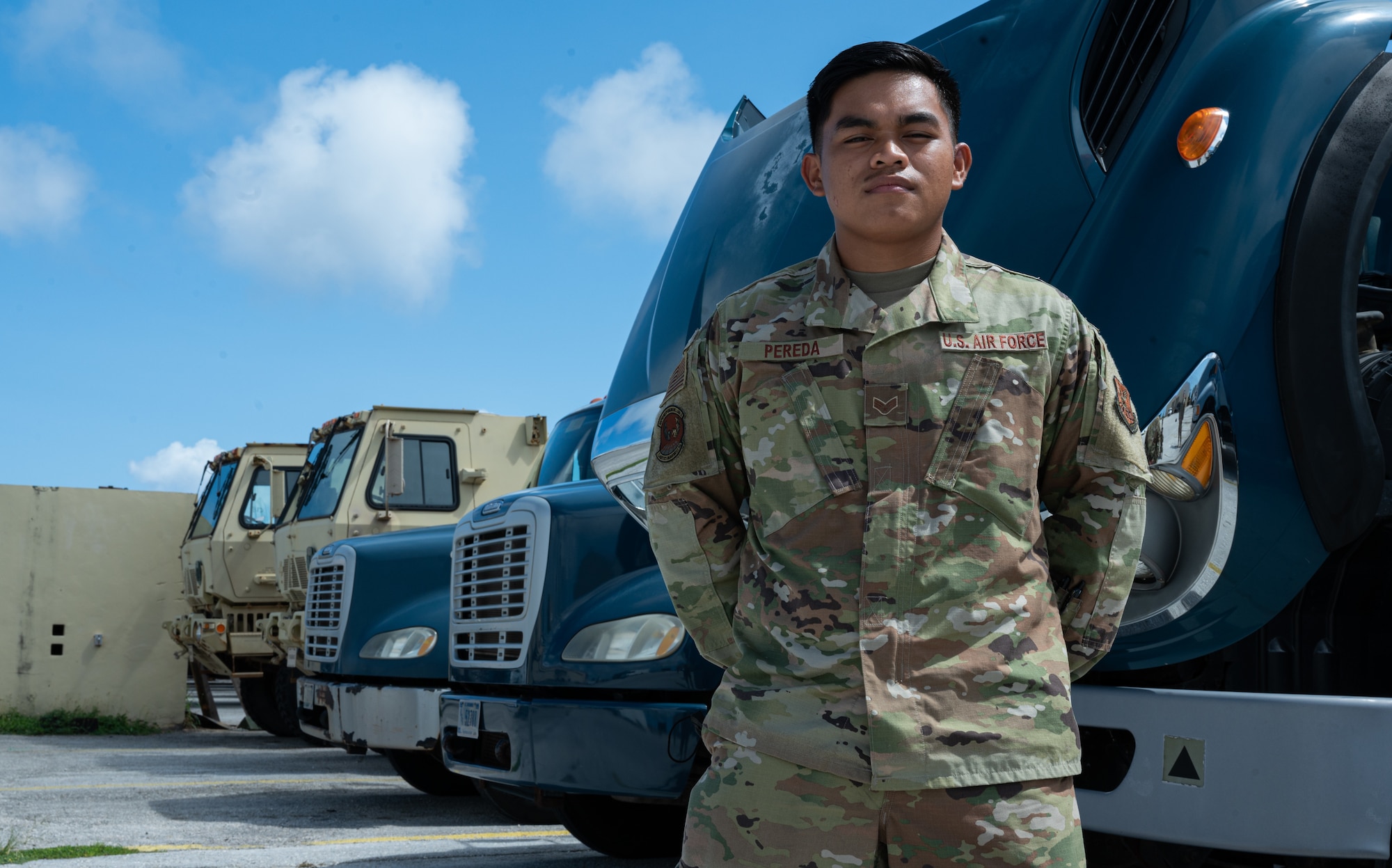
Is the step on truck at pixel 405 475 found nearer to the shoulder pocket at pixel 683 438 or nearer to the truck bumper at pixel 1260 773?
the truck bumper at pixel 1260 773

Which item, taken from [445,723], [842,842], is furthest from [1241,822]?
[445,723]

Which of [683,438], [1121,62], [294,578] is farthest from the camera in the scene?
[294,578]

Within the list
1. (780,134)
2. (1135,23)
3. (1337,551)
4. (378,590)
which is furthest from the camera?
(378,590)

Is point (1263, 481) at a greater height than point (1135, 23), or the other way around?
point (1135, 23)

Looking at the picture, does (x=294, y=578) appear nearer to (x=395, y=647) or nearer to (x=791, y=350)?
(x=395, y=647)

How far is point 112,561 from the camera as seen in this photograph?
14.5 metres

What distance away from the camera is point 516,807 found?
20.3 ft

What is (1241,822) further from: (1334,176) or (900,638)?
(1334,176)

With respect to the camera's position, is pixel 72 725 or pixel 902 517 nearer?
pixel 902 517

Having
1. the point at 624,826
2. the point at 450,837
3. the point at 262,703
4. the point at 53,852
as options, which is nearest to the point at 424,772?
the point at 450,837

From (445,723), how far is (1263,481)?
3283 mm

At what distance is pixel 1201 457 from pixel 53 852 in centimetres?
503

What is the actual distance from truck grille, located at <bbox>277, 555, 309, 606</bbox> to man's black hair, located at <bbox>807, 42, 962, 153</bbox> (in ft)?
30.6

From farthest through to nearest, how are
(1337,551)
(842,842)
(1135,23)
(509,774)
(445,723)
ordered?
1. (445,723)
2. (509,774)
3. (1135,23)
4. (1337,551)
5. (842,842)
